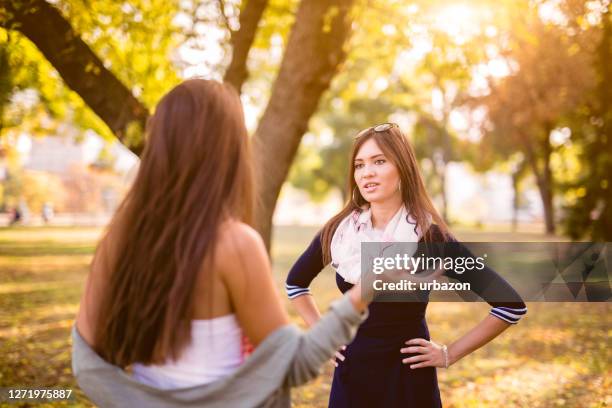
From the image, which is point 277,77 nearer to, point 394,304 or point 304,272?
point 304,272

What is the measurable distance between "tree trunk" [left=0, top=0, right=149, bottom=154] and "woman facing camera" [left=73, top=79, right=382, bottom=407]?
3807 mm

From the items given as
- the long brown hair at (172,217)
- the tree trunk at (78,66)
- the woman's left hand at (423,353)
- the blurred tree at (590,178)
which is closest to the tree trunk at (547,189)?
the blurred tree at (590,178)

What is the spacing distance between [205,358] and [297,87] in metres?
4.63

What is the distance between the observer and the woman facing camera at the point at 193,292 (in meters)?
1.70

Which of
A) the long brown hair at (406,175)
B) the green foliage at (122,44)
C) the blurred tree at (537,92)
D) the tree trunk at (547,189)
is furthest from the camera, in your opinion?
the tree trunk at (547,189)

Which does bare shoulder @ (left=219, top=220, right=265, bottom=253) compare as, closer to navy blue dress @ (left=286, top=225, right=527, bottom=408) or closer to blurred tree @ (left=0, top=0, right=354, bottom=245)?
navy blue dress @ (left=286, top=225, right=527, bottom=408)

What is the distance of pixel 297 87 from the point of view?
6.02 m

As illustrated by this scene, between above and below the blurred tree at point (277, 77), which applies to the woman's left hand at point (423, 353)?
below

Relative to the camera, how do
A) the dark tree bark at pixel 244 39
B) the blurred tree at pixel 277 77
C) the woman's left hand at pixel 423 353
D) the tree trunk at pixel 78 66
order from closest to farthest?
the woman's left hand at pixel 423 353 < the tree trunk at pixel 78 66 < the blurred tree at pixel 277 77 < the dark tree bark at pixel 244 39

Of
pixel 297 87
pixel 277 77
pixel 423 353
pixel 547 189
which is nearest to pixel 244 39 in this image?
pixel 277 77

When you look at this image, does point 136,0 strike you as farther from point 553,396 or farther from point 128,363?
point 553,396

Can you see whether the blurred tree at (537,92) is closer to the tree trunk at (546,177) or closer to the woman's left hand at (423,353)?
the tree trunk at (546,177)

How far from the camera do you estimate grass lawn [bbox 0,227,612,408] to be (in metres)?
6.13

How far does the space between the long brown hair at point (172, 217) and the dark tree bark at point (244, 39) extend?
542 cm
